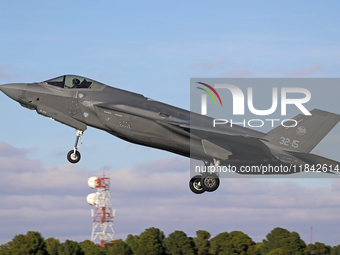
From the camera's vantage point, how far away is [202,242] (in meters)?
117

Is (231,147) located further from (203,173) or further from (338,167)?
(338,167)

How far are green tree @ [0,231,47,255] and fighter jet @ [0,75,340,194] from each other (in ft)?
264

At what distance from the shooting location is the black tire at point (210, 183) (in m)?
27.3

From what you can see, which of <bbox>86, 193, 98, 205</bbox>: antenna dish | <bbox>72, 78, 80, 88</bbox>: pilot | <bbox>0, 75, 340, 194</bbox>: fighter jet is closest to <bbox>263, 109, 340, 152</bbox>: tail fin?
<bbox>0, 75, 340, 194</bbox>: fighter jet

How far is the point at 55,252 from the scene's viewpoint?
10475 centimetres

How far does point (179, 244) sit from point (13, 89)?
8603 centimetres

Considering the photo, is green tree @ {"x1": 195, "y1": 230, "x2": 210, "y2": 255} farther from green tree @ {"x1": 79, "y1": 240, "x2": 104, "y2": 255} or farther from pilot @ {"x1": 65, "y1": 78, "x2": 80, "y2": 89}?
pilot @ {"x1": 65, "y1": 78, "x2": 80, "y2": 89}

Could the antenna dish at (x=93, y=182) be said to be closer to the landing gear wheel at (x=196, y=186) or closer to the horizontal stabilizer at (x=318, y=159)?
the landing gear wheel at (x=196, y=186)

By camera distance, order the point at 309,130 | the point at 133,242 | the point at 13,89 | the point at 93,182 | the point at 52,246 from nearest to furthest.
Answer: the point at 309,130 < the point at 13,89 < the point at 93,182 < the point at 52,246 < the point at 133,242

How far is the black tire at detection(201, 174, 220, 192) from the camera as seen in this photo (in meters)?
27.3

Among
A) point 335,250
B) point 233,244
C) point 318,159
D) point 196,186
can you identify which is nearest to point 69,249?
point 233,244

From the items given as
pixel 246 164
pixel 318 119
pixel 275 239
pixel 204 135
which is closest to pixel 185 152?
pixel 204 135

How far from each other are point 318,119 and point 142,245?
8488 cm

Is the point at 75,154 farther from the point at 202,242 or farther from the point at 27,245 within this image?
the point at 202,242
